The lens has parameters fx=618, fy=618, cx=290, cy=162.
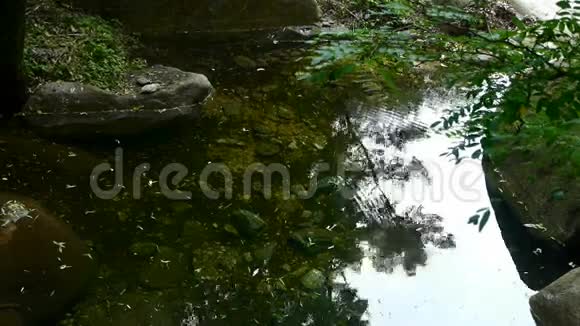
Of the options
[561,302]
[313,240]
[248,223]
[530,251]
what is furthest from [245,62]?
[561,302]

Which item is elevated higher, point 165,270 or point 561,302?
point 561,302

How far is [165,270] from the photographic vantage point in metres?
3.72

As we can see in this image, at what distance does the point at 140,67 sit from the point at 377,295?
10.9ft

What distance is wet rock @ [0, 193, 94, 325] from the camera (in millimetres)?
3229

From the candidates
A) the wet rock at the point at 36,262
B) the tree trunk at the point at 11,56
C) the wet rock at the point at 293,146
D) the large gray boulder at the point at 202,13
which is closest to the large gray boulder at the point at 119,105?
the tree trunk at the point at 11,56

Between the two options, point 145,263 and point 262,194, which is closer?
point 145,263

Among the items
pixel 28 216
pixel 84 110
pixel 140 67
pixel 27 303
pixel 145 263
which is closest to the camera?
pixel 27 303

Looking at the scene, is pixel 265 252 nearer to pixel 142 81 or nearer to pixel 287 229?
pixel 287 229

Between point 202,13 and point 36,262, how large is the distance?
4.53 metres

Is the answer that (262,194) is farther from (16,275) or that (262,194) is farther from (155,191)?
(16,275)

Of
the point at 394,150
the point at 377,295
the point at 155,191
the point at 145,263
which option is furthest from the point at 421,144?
the point at 145,263

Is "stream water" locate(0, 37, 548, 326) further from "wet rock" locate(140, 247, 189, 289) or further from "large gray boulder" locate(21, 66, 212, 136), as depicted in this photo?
"large gray boulder" locate(21, 66, 212, 136)

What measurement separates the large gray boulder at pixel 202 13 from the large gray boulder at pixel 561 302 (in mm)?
5047

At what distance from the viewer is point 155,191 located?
4.39 meters
